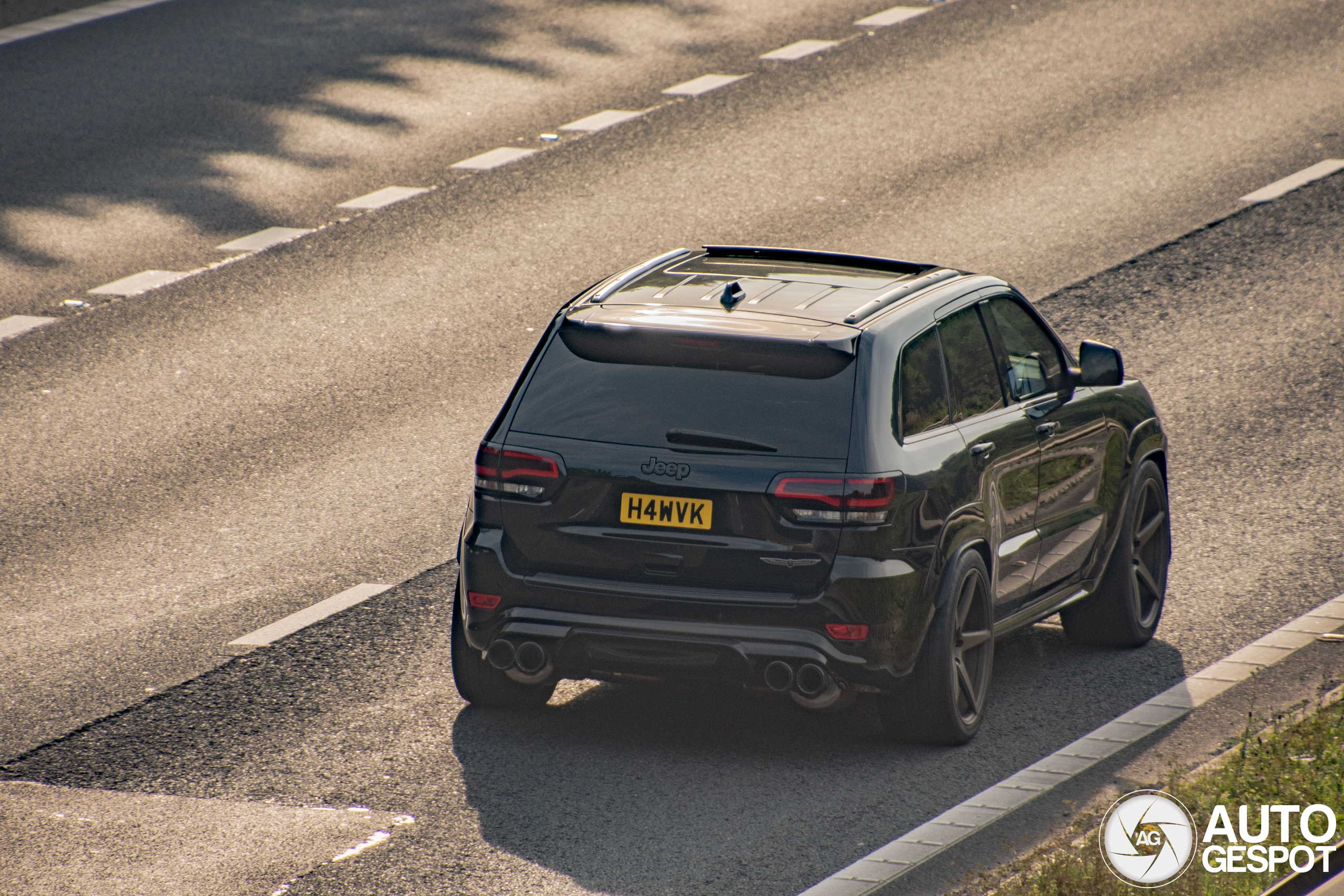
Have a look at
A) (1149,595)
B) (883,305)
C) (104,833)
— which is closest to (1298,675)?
(1149,595)

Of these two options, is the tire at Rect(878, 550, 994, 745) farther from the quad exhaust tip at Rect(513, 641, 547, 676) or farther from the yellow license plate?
the quad exhaust tip at Rect(513, 641, 547, 676)

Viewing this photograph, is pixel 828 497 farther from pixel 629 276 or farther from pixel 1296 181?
pixel 1296 181

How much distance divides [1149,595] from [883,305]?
2379mm

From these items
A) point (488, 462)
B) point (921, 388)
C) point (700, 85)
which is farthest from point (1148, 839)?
point (700, 85)

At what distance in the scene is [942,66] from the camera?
1928 centimetres

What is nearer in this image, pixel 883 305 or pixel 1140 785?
pixel 1140 785

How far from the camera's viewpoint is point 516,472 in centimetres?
731

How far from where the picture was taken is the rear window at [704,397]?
23.2 ft

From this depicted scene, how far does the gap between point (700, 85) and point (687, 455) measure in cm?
1216

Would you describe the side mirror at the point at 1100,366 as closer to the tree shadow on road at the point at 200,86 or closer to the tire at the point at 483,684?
the tire at the point at 483,684

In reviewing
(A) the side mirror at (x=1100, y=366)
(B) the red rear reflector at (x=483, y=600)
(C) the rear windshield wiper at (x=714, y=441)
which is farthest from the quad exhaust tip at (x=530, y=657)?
(A) the side mirror at (x=1100, y=366)

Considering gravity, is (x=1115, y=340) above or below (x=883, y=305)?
below

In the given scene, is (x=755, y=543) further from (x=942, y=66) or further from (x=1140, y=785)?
(x=942, y=66)

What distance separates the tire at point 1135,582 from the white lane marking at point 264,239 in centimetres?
778
